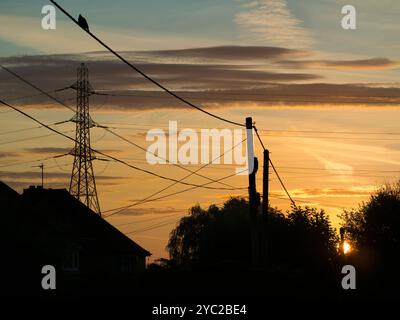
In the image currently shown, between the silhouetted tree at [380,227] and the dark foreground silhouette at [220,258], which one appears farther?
the silhouetted tree at [380,227]

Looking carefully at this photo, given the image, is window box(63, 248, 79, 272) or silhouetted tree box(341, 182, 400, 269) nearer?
window box(63, 248, 79, 272)

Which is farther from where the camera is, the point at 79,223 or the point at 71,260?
the point at 79,223

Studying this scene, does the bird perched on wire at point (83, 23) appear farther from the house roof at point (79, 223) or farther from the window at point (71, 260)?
the window at point (71, 260)

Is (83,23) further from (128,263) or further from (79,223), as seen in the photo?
(128,263)

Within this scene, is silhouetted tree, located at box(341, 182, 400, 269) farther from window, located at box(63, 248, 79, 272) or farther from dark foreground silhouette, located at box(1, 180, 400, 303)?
window, located at box(63, 248, 79, 272)

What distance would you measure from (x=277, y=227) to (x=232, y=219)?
18614 mm

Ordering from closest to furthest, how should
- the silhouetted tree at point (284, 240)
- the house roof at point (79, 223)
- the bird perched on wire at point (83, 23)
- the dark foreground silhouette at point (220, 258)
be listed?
1. the bird perched on wire at point (83, 23)
2. the dark foreground silhouette at point (220, 258)
3. the silhouetted tree at point (284, 240)
4. the house roof at point (79, 223)

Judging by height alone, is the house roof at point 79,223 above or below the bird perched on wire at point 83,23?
below

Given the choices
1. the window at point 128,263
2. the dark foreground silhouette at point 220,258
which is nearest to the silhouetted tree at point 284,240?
the dark foreground silhouette at point 220,258

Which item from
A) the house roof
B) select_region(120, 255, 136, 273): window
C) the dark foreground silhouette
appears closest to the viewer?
the dark foreground silhouette

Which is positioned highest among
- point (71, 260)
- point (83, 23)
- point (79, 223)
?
point (83, 23)

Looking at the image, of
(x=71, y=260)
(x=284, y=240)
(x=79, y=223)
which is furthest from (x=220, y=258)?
(x=79, y=223)

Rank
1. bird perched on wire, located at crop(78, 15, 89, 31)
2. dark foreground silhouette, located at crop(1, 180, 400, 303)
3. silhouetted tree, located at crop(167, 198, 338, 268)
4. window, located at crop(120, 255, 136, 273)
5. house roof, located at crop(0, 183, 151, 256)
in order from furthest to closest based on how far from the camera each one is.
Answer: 1. window, located at crop(120, 255, 136, 273)
2. house roof, located at crop(0, 183, 151, 256)
3. silhouetted tree, located at crop(167, 198, 338, 268)
4. dark foreground silhouette, located at crop(1, 180, 400, 303)
5. bird perched on wire, located at crop(78, 15, 89, 31)

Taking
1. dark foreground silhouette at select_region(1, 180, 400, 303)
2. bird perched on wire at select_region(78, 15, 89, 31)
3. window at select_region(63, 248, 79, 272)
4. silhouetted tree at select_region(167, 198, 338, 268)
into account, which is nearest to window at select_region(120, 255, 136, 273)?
dark foreground silhouette at select_region(1, 180, 400, 303)
